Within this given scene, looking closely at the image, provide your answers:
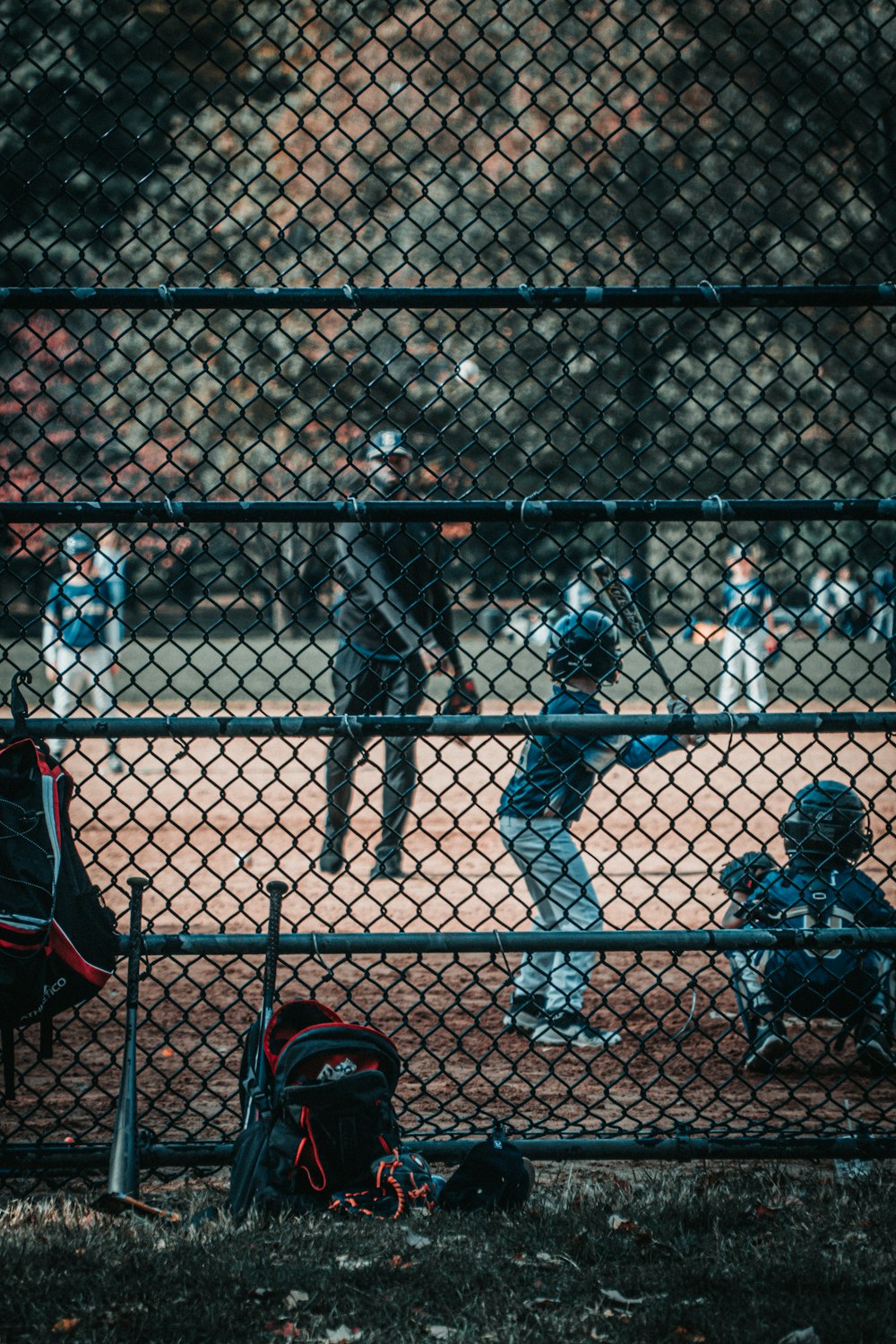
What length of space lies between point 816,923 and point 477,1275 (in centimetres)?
205

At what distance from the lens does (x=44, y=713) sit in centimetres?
1461

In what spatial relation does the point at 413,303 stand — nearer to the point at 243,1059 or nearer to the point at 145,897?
the point at 243,1059

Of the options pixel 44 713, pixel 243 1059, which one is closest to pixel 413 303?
pixel 243 1059

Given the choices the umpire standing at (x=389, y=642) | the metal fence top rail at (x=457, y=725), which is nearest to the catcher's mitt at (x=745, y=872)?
the metal fence top rail at (x=457, y=725)

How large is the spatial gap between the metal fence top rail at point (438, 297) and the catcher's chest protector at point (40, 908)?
1.16 metres

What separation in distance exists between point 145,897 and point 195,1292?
416cm

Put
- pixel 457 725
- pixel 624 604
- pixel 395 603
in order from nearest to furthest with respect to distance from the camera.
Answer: pixel 457 725
pixel 624 604
pixel 395 603

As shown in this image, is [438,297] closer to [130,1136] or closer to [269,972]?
[269,972]

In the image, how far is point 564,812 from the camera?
14.7 feet

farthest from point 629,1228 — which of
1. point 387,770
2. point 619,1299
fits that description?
point 387,770

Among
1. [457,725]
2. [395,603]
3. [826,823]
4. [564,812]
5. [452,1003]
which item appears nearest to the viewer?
[457,725]

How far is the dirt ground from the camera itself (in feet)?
11.8

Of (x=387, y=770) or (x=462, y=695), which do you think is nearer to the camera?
(x=462, y=695)

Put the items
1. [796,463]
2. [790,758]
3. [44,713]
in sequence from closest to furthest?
[790,758]
[44,713]
[796,463]
